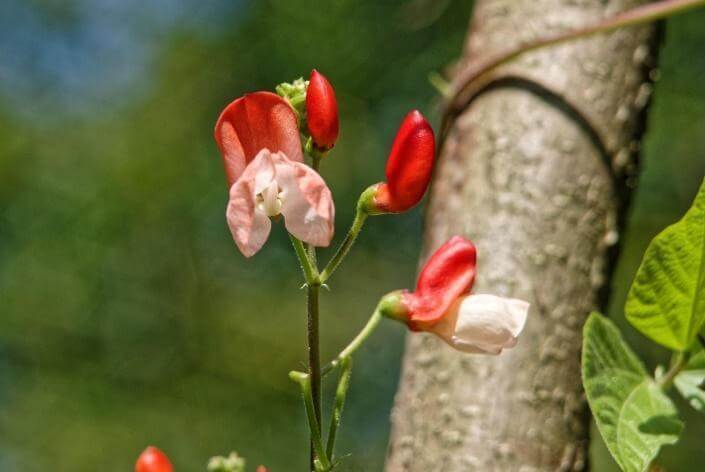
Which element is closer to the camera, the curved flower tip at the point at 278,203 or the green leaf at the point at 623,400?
the curved flower tip at the point at 278,203

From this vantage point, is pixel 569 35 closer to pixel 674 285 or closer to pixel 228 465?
pixel 674 285

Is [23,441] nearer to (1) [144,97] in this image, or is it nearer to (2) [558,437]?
(1) [144,97]

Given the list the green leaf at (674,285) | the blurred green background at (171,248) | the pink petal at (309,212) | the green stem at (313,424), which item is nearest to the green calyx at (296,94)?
the pink petal at (309,212)

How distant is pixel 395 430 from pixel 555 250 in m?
0.26

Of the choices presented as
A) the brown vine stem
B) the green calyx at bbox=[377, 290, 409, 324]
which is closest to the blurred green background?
the brown vine stem

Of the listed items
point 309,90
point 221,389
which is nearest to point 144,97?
point 221,389

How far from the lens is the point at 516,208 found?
1.12 meters

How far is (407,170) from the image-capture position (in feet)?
2.46

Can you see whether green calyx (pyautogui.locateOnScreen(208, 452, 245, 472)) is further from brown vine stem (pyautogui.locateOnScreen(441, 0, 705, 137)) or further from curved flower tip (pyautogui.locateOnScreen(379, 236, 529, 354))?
brown vine stem (pyautogui.locateOnScreen(441, 0, 705, 137))

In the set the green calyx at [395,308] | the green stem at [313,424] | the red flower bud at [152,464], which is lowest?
the red flower bud at [152,464]

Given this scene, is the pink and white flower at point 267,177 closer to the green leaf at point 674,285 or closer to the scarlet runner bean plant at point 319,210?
the scarlet runner bean plant at point 319,210

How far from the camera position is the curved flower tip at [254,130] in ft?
2.33

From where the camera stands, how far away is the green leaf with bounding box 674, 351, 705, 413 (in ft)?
3.14

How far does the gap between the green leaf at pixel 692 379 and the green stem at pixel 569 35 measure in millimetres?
331
